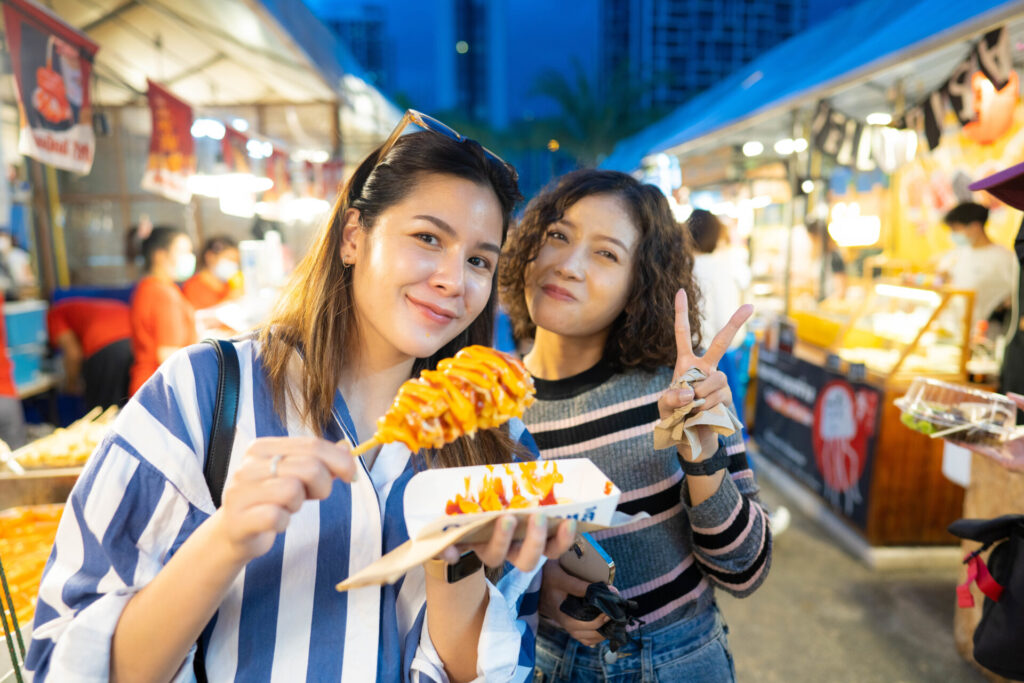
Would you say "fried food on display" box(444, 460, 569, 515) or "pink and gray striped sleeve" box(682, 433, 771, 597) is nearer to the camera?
"fried food on display" box(444, 460, 569, 515)

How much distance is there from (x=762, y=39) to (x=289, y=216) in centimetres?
6124

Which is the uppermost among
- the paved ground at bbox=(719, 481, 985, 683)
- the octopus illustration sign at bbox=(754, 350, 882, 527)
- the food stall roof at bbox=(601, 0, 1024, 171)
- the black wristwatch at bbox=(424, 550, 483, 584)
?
the food stall roof at bbox=(601, 0, 1024, 171)

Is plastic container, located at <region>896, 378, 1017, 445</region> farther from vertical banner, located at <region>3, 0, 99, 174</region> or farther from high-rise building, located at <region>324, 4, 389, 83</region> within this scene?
high-rise building, located at <region>324, 4, 389, 83</region>

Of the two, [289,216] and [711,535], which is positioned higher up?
[289,216]

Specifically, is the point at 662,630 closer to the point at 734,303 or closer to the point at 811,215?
the point at 734,303

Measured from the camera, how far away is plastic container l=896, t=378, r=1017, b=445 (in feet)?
9.11

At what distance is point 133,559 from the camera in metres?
1.18

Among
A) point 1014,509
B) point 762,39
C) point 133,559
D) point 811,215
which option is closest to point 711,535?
point 133,559

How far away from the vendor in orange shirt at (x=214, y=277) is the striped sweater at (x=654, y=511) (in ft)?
20.0

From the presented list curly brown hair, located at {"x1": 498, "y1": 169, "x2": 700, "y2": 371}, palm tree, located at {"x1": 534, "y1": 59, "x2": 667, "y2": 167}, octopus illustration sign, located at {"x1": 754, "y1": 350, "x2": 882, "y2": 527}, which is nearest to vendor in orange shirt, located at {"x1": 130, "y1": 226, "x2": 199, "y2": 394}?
curly brown hair, located at {"x1": 498, "y1": 169, "x2": 700, "y2": 371}

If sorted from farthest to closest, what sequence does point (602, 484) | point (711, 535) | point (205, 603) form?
point (711, 535) → point (602, 484) → point (205, 603)

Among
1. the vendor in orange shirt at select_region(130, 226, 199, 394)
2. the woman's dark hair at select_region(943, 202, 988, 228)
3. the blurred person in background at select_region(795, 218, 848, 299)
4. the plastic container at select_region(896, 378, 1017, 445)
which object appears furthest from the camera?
the blurred person in background at select_region(795, 218, 848, 299)

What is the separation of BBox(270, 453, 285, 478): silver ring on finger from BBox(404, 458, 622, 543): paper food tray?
0.28 meters

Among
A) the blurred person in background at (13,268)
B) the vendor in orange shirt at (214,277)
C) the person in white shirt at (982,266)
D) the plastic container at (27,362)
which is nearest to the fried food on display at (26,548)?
the vendor in orange shirt at (214,277)
